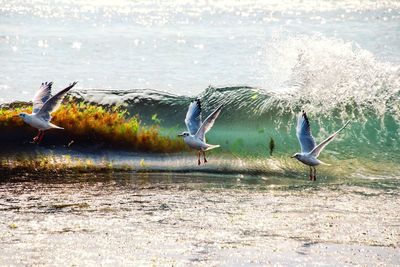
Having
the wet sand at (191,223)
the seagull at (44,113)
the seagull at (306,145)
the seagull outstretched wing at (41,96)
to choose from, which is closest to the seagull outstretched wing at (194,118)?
the wet sand at (191,223)

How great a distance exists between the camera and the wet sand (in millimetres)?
13414

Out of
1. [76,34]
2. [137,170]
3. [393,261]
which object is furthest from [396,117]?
[76,34]

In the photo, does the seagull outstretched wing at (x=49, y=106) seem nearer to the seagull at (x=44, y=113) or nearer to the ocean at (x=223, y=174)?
the seagull at (x=44, y=113)

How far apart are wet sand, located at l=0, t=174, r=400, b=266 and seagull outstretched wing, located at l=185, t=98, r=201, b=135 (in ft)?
3.43

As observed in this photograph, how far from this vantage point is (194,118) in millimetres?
17250

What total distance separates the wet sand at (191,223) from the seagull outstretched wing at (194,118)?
105cm

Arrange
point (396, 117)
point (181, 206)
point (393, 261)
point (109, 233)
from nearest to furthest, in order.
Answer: point (393, 261) → point (109, 233) → point (181, 206) → point (396, 117)

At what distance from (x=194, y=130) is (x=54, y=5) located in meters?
73.3

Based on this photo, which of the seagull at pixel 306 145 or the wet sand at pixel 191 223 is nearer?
the wet sand at pixel 191 223

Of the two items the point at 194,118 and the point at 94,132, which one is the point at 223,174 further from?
the point at 94,132

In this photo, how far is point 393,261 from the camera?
13250mm

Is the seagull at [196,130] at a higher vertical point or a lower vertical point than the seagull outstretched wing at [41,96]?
lower

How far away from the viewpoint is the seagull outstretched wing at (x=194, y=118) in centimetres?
1719

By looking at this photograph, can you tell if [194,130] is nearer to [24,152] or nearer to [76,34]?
[24,152]
